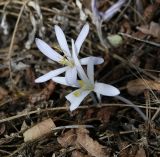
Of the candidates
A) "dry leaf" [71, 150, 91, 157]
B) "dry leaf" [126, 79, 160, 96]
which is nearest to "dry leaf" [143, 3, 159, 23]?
"dry leaf" [126, 79, 160, 96]

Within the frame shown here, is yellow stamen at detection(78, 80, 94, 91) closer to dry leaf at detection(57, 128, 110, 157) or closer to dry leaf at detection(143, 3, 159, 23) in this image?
dry leaf at detection(57, 128, 110, 157)

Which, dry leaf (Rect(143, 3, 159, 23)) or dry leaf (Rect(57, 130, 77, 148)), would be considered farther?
dry leaf (Rect(143, 3, 159, 23))

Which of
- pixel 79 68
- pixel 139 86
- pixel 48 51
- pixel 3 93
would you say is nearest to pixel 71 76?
pixel 79 68

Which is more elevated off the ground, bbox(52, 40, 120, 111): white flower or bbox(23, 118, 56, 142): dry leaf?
bbox(52, 40, 120, 111): white flower

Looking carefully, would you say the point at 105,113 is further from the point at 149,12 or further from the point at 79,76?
the point at 149,12

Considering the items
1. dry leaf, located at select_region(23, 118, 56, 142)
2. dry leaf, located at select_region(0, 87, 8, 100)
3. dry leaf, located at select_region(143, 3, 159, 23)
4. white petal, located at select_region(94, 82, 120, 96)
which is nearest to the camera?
white petal, located at select_region(94, 82, 120, 96)

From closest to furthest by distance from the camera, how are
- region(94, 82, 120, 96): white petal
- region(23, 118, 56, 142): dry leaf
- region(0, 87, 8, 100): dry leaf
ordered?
region(94, 82, 120, 96): white petal → region(23, 118, 56, 142): dry leaf → region(0, 87, 8, 100): dry leaf

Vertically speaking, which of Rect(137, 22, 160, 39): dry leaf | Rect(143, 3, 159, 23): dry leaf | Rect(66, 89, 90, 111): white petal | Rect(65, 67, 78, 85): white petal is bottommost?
Rect(66, 89, 90, 111): white petal
